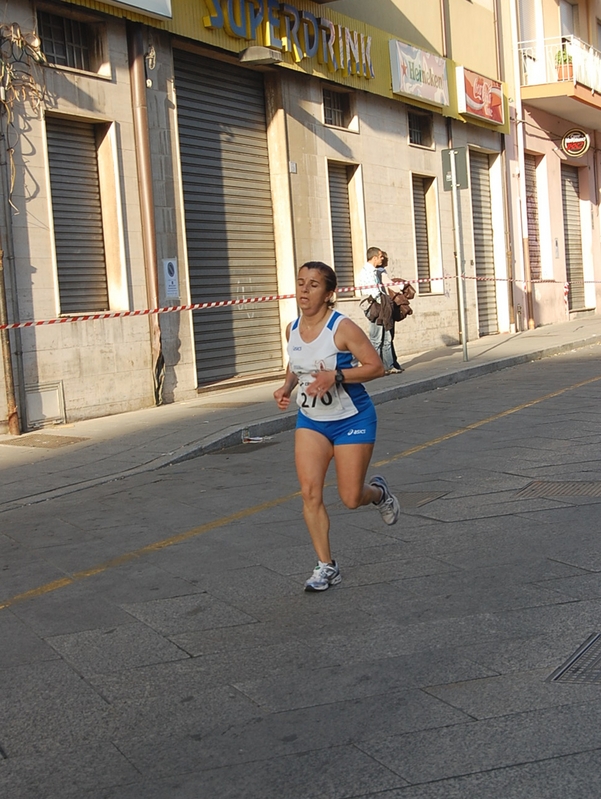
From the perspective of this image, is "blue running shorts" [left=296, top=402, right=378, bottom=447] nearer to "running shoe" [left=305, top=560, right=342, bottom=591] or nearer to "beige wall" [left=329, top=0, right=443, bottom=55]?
"running shoe" [left=305, top=560, right=342, bottom=591]

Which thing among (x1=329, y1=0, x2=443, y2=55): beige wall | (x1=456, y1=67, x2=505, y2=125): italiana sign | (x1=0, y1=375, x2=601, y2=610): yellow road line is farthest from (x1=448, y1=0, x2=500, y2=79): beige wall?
(x1=0, y1=375, x2=601, y2=610): yellow road line

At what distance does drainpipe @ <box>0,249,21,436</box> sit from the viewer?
11148 millimetres

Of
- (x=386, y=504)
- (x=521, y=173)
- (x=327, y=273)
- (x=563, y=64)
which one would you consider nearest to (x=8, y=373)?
(x=386, y=504)

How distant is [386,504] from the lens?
18.3ft

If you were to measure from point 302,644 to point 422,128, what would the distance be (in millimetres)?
17550

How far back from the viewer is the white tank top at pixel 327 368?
5113mm

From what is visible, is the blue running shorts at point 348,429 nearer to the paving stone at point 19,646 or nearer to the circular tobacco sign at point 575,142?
the paving stone at point 19,646

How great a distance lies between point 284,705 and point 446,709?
586 mm

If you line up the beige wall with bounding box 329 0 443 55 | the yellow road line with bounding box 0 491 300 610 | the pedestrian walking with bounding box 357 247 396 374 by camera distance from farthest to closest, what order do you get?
the beige wall with bounding box 329 0 443 55, the pedestrian walking with bounding box 357 247 396 374, the yellow road line with bounding box 0 491 300 610

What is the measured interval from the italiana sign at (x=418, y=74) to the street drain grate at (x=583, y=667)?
628 inches

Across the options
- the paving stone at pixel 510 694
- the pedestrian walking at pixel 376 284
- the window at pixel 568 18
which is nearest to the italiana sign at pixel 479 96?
the window at pixel 568 18

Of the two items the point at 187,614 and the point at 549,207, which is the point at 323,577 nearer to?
the point at 187,614

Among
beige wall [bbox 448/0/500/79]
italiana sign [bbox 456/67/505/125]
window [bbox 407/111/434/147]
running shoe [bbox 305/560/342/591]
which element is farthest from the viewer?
beige wall [bbox 448/0/500/79]

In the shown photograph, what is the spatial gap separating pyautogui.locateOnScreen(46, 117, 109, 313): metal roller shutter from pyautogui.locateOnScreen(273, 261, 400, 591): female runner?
7.62 m
